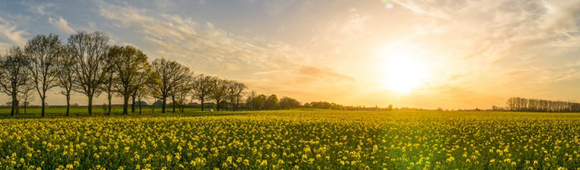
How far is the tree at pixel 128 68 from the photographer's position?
164ft

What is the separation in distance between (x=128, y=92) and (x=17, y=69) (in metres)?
14.6

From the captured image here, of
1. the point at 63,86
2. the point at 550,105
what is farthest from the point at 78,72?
the point at 550,105

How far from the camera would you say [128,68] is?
50938 mm

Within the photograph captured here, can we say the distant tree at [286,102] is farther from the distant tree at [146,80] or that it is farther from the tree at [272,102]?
the distant tree at [146,80]

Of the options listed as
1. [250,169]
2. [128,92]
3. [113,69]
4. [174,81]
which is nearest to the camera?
[250,169]

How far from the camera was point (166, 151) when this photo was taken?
12195 mm

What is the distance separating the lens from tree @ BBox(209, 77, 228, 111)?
90.3 m

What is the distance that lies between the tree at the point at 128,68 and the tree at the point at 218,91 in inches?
1393

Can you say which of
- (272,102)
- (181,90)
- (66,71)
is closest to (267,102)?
(272,102)

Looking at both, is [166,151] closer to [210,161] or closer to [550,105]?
[210,161]

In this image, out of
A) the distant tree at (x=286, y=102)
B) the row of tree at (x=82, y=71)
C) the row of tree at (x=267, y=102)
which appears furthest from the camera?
the distant tree at (x=286, y=102)

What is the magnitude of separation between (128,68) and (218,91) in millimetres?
42437

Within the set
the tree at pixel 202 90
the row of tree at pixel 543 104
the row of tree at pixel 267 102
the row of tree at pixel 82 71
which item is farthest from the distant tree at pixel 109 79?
the row of tree at pixel 543 104

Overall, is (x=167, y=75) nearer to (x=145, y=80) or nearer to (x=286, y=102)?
(x=145, y=80)
